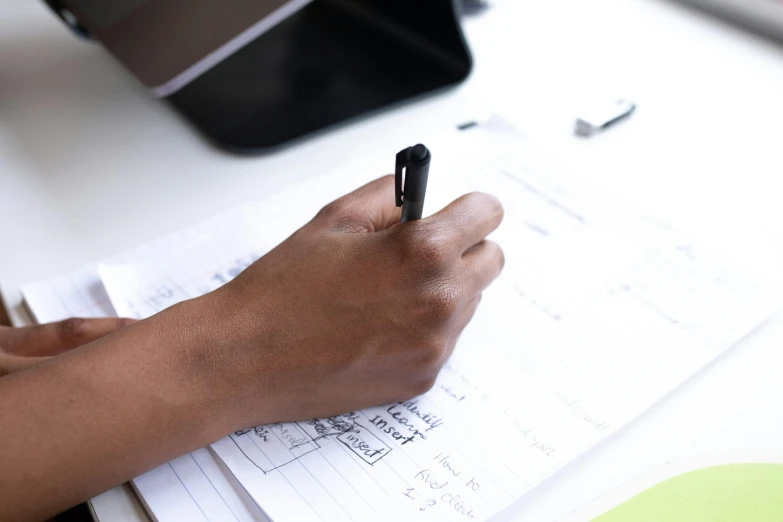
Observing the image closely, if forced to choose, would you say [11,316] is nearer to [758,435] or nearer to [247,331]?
[247,331]

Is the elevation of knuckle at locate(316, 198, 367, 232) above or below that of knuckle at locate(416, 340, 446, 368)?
above

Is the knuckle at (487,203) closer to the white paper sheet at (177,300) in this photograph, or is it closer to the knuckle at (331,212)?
the knuckle at (331,212)

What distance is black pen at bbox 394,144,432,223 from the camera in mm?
407

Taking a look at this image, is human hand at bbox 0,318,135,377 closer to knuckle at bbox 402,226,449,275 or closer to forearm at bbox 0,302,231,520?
forearm at bbox 0,302,231,520

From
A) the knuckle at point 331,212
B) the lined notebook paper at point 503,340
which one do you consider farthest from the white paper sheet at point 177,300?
the knuckle at point 331,212

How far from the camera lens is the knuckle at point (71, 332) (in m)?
0.50

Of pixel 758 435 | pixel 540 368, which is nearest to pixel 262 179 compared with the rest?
pixel 540 368

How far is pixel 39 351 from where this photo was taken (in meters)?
0.51

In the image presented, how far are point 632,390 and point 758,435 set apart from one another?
87mm

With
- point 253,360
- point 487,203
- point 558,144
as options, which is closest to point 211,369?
point 253,360

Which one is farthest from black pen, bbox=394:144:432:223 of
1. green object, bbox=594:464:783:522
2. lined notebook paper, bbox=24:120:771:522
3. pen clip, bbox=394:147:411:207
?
green object, bbox=594:464:783:522

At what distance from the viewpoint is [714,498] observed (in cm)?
42

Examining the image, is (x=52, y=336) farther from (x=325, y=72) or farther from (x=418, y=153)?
(x=325, y=72)

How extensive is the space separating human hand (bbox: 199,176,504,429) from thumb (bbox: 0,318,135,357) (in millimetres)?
99
